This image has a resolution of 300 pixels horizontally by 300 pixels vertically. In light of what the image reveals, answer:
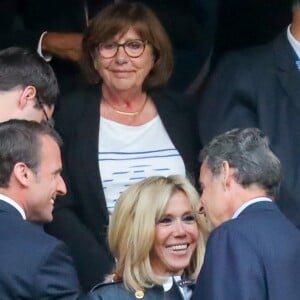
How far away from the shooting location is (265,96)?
19.3 ft

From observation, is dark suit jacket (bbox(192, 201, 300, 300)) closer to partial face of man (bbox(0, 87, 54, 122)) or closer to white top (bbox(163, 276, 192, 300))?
white top (bbox(163, 276, 192, 300))

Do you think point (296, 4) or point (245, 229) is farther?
point (296, 4)

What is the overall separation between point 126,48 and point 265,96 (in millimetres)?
576

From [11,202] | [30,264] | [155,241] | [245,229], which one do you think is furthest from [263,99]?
[30,264]

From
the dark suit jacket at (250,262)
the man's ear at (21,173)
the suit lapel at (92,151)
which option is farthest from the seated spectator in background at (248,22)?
the man's ear at (21,173)

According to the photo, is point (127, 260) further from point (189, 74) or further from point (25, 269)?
point (189, 74)

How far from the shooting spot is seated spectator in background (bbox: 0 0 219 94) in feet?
20.9

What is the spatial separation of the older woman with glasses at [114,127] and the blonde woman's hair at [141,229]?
393 millimetres

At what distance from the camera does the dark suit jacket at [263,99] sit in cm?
582

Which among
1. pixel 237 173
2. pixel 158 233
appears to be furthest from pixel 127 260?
pixel 237 173

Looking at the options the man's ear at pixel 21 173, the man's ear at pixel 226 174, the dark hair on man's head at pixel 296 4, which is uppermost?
the dark hair on man's head at pixel 296 4

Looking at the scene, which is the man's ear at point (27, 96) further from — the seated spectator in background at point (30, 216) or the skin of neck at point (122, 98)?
the skin of neck at point (122, 98)

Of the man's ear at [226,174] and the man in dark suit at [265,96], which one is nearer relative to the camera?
the man's ear at [226,174]

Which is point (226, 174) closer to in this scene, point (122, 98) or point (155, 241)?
point (155, 241)
